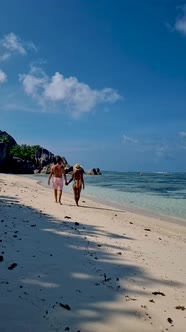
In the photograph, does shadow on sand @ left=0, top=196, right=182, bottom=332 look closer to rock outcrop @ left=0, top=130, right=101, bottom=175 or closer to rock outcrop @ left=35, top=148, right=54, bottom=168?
rock outcrop @ left=0, top=130, right=101, bottom=175

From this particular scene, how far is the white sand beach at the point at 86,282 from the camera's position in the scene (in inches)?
171

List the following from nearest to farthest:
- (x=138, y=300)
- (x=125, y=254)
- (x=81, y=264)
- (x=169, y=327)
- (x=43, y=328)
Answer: (x=43, y=328)
(x=169, y=327)
(x=138, y=300)
(x=81, y=264)
(x=125, y=254)

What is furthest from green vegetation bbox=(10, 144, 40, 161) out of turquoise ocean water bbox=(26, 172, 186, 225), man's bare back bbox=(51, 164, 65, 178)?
man's bare back bbox=(51, 164, 65, 178)

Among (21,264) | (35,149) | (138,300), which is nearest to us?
(138,300)

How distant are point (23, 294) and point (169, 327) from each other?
2.08 meters

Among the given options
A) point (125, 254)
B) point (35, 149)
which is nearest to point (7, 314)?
point (125, 254)

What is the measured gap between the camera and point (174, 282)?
6324 millimetres

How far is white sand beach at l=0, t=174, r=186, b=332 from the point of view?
4348mm

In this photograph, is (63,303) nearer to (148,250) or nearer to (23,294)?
(23,294)

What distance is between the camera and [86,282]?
565cm

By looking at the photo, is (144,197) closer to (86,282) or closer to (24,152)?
(86,282)

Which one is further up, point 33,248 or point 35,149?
point 35,149

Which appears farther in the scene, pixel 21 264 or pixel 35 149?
pixel 35 149

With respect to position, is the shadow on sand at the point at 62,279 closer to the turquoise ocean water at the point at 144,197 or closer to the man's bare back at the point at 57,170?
the man's bare back at the point at 57,170
